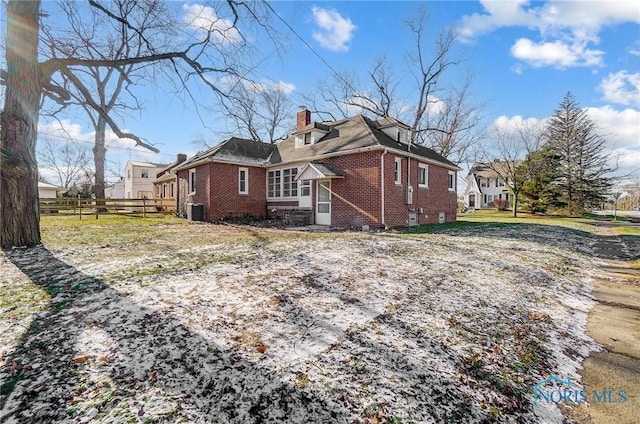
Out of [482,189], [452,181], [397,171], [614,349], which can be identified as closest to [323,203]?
[397,171]

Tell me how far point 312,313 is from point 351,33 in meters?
10.3

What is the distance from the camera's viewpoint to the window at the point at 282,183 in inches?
617

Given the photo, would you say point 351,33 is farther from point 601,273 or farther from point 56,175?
point 56,175

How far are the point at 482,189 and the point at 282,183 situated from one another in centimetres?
4065

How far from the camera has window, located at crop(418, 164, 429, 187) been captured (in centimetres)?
1480

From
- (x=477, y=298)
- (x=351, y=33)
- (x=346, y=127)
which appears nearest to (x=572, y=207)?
(x=346, y=127)

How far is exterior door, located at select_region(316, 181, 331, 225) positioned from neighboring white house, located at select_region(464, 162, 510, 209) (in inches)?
1467

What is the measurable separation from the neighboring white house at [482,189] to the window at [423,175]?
3318cm

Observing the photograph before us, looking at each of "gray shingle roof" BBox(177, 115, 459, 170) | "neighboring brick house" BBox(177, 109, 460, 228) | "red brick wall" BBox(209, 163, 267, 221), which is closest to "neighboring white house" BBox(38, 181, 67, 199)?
"neighboring brick house" BBox(177, 109, 460, 228)

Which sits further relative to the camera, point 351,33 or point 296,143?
point 296,143

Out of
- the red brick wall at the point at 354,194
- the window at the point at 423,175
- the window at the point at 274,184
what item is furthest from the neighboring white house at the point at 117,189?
the window at the point at 423,175

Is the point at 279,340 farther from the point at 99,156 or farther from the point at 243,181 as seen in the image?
the point at 99,156

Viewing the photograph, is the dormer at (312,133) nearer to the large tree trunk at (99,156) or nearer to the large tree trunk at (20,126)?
the large tree trunk at (20,126)

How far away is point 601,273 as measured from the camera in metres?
6.70
